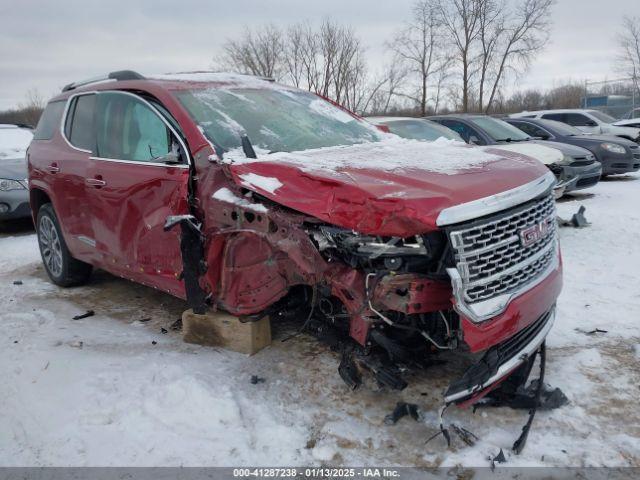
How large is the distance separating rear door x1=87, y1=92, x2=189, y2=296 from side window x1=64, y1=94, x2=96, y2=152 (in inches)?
4.3

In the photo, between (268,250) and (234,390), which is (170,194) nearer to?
(268,250)

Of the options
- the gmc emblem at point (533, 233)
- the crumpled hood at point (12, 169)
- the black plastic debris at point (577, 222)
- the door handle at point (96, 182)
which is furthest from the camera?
the crumpled hood at point (12, 169)

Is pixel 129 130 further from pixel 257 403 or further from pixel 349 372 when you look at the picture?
pixel 349 372

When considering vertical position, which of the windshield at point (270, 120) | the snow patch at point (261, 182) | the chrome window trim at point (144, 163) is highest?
the windshield at point (270, 120)

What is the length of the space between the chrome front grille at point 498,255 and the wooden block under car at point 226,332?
161 centimetres

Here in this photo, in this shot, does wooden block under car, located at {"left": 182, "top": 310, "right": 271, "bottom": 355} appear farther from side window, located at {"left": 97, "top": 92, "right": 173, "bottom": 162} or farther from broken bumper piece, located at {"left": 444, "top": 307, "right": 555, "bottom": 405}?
broken bumper piece, located at {"left": 444, "top": 307, "right": 555, "bottom": 405}

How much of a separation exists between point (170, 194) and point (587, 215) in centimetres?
630

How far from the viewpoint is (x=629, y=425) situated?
271 cm

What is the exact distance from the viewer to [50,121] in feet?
17.1

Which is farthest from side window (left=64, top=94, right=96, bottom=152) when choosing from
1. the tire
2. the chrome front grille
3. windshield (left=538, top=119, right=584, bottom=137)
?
windshield (left=538, top=119, right=584, bottom=137)

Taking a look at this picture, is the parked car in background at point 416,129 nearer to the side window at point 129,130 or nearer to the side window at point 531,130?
the side window at point 531,130

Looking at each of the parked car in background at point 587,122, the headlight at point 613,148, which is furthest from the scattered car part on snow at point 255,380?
the parked car in background at point 587,122

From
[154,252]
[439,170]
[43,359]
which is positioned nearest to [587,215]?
[439,170]

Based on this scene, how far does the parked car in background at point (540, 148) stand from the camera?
725 centimetres
